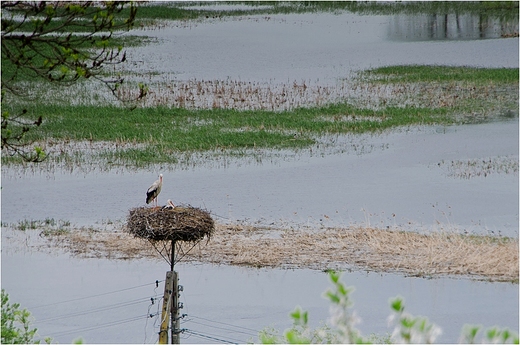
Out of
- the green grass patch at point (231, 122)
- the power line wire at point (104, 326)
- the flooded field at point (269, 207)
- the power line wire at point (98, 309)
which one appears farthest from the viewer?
the green grass patch at point (231, 122)

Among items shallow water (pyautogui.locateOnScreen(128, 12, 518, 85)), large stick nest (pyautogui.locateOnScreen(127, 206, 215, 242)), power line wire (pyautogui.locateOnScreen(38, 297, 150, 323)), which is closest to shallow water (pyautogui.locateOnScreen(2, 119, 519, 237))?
power line wire (pyautogui.locateOnScreen(38, 297, 150, 323))

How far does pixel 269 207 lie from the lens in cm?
2133

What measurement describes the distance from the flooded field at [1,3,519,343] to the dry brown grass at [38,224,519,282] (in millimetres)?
248

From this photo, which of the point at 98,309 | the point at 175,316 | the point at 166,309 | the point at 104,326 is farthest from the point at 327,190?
the point at 166,309

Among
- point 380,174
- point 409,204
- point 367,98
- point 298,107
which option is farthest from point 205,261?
point 367,98

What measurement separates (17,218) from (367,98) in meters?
16.8

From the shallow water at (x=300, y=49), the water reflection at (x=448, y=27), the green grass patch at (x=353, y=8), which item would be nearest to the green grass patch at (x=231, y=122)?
the shallow water at (x=300, y=49)

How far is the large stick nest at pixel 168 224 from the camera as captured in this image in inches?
483

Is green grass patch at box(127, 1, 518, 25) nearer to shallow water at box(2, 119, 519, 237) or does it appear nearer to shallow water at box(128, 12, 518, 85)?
shallow water at box(128, 12, 518, 85)

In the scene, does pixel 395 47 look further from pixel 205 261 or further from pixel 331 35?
pixel 205 261

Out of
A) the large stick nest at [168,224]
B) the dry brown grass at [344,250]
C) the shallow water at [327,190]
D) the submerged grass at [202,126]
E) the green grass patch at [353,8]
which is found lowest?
the dry brown grass at [344,250]

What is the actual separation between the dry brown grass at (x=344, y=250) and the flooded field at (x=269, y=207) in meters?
0.25

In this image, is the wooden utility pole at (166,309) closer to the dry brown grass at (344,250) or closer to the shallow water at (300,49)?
the dry brown grass at (344,250)

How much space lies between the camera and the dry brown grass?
646 inches
